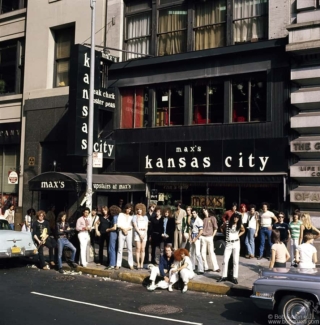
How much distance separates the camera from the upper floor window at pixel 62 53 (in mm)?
21344

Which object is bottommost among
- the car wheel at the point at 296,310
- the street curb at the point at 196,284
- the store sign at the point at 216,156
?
the street curb at the point at 196,284

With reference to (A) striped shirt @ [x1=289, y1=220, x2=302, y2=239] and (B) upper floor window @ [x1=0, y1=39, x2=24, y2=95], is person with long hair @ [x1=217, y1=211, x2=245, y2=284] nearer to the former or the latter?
(A) striped shirt @ [x1=289, y1=220, x2=302, y2=239]

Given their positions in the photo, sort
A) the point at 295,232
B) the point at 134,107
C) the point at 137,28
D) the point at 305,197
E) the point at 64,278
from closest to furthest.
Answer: the point at 64,278 < the point at 295,232 < the point at 305,197 < the point at 134,107 < the point at 137,28

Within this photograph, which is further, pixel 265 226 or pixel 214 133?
pixel 214 133

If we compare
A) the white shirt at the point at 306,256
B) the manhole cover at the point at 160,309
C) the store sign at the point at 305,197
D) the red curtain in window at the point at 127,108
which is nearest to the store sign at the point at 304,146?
the store sign at the point at 305,197

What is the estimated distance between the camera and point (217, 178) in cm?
1636

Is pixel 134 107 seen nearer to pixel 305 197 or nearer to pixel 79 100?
pixel 79 100

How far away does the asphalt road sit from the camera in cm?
831

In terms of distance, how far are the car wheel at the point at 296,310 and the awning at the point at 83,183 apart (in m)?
10.1

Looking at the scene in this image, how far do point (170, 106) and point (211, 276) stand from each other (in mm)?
8091

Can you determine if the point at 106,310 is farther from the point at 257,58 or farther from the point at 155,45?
the point at 155,45

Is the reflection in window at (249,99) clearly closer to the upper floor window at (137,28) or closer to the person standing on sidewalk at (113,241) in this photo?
the upper floor window at (137,28)

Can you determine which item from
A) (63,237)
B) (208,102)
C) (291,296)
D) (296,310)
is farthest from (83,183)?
(296,310)

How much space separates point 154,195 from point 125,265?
458 centimetres
